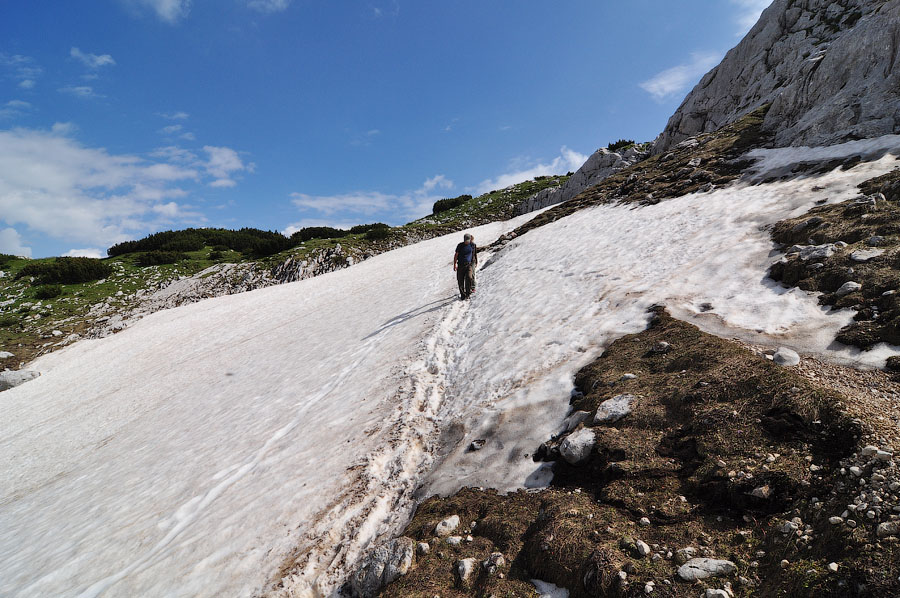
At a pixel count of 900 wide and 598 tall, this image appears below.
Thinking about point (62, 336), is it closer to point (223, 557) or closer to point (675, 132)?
point (223, 557)

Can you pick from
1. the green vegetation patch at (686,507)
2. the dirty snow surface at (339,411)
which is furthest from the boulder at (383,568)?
the dirty snow surface at (339,411)

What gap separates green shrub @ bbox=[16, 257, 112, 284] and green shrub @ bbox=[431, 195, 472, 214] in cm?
4508

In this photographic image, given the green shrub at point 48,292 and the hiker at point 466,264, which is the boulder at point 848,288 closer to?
the hiker at point 466,264

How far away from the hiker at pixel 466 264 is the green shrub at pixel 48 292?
1396 inches

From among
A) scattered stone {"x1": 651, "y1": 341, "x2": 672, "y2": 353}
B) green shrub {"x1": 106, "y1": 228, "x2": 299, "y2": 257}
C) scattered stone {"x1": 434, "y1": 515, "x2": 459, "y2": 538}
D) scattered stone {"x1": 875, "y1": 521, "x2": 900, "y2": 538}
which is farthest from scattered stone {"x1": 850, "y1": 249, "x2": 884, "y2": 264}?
green shrub {"x1": 106, "y1": 228, "x2": 299, "y2": 257}

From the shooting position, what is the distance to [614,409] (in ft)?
17.2

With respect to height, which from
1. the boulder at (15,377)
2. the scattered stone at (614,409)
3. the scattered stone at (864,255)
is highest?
the boulder at (15,377)

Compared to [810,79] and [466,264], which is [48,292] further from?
[810,79]

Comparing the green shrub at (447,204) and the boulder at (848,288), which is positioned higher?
the green shrub at (447,204)

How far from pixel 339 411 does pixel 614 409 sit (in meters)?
6.29

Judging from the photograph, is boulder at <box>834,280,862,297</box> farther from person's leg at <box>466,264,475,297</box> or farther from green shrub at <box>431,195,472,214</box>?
green shrub at <box>431,195,472,214</box>

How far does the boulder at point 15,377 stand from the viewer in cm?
1830

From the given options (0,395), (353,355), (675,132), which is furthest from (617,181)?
(0,395)

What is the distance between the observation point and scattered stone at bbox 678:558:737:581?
110 inches
